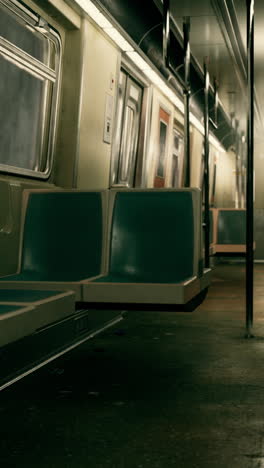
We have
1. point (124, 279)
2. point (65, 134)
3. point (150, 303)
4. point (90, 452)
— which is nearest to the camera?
point (90, 452)

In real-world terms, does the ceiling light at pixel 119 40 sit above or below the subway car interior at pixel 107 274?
above

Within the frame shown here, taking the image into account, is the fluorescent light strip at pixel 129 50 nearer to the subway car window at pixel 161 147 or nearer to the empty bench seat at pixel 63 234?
the subway car window at pixel 161 147

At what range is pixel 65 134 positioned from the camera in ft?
18.0

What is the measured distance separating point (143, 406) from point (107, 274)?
4.33ft

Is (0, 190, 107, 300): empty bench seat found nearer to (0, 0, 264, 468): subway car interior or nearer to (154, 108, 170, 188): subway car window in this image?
(0, 0, 264, 468): subway car interior

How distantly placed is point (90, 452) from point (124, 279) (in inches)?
63.2

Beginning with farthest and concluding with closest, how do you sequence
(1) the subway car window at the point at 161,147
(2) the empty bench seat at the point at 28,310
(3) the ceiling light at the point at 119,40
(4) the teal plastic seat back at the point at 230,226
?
(4) the teal plastic seat back at the point at 230,226
(1) the subway car window at the point at 161,147
(3) the ceiling light at the point at 119,40
(2) the empty bench seat at the point at 28,310

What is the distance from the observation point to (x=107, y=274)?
3877mm

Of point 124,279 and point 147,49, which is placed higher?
point 147,49

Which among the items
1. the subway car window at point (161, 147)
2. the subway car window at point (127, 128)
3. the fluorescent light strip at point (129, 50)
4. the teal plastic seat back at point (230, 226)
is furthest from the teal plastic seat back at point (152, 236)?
the teal plastic seat back at point (230, 226)

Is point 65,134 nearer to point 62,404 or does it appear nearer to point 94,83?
point 94,83

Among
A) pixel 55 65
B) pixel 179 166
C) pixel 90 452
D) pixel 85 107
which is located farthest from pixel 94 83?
pixel 179 166

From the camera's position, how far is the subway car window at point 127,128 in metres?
7.10

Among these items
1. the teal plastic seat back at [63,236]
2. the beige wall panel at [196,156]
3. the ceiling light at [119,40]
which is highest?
the beige wall panel at [196,156]
